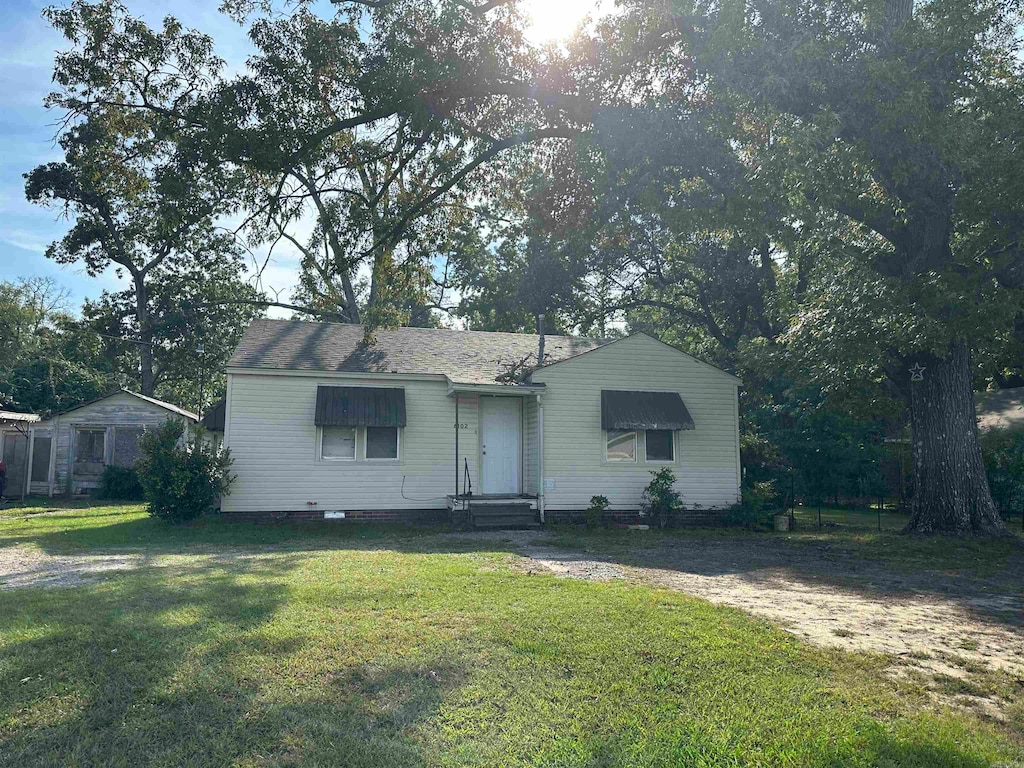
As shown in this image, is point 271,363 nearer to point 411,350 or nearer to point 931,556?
point 411,350

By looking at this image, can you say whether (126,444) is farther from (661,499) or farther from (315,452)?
(661,499)

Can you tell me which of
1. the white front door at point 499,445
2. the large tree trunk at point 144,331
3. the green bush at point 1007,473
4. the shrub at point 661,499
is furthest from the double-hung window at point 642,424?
the large tree trunk at point 144,331

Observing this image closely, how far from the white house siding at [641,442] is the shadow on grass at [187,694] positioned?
952 cm

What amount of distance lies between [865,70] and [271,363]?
11.4 meters

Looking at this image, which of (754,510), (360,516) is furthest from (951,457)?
(360,516)

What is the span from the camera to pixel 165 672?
4.41 metres

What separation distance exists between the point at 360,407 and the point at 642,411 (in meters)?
5.95

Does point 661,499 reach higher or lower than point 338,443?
lower

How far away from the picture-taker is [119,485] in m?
19.8

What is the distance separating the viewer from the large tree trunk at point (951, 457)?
12.1 m

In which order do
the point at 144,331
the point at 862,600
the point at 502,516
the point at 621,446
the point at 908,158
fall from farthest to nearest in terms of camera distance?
the point at 144,331 < the point at 621,446 < the point at 502,516 < the point at 908,158 < the point at 862,600

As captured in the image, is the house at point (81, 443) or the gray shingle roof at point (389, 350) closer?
the gray shingle roof at point (389, 350)

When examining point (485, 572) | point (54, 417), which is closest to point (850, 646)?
point (485, 572)

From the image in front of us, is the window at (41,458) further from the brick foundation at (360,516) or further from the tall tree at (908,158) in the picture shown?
the tall tree at (908,158)
